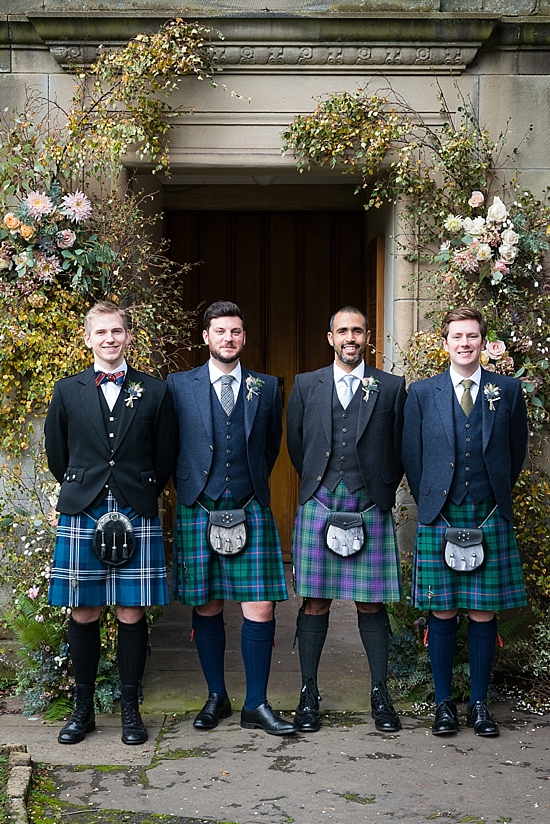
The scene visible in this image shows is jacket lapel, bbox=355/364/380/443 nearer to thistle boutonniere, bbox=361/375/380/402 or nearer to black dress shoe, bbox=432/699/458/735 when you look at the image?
thistle boutonniere, bbox=361/375/380/402

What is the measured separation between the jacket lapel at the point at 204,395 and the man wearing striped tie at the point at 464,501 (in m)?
0.83

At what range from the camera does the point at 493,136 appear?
497cm

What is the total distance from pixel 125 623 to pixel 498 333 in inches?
88.8

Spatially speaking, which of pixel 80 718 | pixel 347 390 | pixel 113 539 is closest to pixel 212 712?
pixel 80 718

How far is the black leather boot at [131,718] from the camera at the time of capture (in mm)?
4062

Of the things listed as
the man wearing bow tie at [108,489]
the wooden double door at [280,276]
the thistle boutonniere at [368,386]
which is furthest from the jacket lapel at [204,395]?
the wooden double door at [280,276]

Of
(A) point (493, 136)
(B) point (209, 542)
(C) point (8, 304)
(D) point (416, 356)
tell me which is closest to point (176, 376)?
(B) point (209, 542)

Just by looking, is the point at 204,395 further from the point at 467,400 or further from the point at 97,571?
the point at 467,400

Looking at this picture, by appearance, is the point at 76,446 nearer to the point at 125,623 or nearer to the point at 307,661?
the point at 125,623

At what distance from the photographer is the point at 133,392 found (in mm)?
4023

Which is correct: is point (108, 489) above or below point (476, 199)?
below

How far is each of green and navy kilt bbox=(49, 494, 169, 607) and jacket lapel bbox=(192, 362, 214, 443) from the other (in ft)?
1.48

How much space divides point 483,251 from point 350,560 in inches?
64.4

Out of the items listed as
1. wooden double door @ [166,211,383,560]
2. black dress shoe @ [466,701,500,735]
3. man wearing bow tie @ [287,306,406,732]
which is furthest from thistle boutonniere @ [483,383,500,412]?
wooden double door @ [166,211,383,560]
